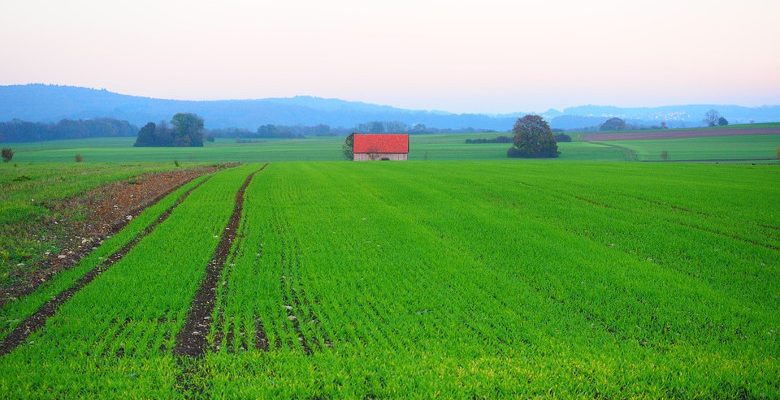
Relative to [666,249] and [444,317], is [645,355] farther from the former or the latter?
[666,249]

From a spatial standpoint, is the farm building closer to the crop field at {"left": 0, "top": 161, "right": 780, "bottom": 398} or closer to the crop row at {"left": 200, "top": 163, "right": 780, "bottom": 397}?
the crop row at {"left": 200, "top": 163, "right": 780, "bottom": 397}

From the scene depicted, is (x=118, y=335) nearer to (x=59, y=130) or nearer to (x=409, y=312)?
(x=409, y=312)

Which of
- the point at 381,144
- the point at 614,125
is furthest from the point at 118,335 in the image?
the point at 614,125

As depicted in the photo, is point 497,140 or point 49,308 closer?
point 49,308

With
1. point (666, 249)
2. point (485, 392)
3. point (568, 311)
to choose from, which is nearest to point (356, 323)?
point (485, 392)

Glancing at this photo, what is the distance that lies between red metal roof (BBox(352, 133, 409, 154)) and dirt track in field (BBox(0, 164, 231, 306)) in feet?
172

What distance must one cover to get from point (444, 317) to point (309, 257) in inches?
211

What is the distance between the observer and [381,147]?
8412cm

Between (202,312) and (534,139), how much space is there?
93.3m

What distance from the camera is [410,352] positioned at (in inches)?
319

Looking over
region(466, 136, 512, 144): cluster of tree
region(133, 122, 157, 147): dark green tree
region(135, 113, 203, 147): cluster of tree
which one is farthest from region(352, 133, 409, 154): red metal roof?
region(133, 122, 157, 147): dark green tree

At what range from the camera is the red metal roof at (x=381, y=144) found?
8375cm

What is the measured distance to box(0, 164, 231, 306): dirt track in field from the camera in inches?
477

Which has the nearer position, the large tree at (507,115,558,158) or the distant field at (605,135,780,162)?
the distant field at (605,135,780,162)
